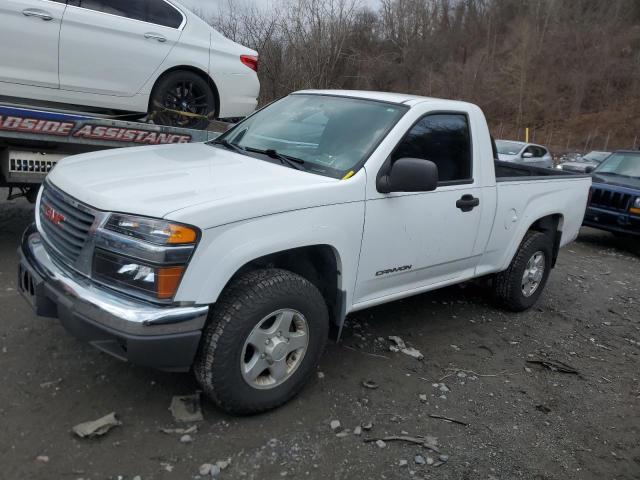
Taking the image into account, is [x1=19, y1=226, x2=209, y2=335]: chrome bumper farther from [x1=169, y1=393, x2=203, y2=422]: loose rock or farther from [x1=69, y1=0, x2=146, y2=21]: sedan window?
[x1=69, y1=0, x2=146, y2=21]: sedan window

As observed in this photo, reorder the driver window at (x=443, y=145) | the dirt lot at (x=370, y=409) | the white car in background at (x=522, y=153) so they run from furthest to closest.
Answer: the white car in background at (x=522, y=153)
the driver window at (x=443, y=145)
the dirt lot at (x=370, y=409)

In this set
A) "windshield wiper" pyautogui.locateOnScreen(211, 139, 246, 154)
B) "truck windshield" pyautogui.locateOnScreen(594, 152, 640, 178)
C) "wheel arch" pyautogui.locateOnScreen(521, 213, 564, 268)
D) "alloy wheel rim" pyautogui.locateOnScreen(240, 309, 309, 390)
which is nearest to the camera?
"alloy wheel rim" pyautogui.locateOnScreen(240, 309, 309, 390)

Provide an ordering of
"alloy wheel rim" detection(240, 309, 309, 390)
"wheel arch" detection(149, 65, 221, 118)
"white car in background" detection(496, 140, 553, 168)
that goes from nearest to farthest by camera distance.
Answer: "alloy wheel rim" detection(240, 309, 309, 390) < "wheel arch" detection(149, 65, 221, 118) < "white car in background" detection(496, 140, 553, 168)

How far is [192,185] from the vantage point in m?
2.85

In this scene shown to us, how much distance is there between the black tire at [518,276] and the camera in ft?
16.0

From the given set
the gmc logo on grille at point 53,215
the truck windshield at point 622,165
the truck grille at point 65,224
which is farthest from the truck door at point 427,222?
the truck windshield at point 622,165

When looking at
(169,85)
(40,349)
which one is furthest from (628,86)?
(40,349)

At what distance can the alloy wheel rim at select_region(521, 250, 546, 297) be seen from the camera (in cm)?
505

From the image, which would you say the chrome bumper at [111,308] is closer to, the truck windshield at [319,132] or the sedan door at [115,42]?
the truck windshield at [319,132]

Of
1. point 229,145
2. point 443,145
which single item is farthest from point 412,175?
point 229,145

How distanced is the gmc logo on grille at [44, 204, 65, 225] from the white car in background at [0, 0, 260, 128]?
230cm

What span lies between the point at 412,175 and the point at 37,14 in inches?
147

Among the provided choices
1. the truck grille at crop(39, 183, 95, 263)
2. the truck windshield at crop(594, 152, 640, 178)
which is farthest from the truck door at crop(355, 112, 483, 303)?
the truck windshield at crop(594, 152, 640, 178)

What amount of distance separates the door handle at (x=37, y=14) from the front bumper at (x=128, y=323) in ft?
10.3
